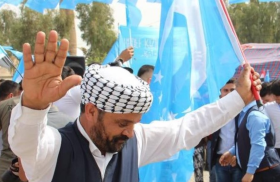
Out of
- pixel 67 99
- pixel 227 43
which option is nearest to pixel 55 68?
pixel 227 43

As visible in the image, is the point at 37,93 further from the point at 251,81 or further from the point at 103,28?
the point at 103,28

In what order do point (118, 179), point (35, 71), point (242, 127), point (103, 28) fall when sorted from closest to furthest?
point (35, 71) → point (118, 179) → point (242, 127) → point (103, 28)

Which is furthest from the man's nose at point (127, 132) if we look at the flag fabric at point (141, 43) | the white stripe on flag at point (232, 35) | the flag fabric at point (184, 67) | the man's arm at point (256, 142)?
the flag fabric at point (141, 43)

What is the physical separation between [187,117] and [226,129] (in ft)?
7.76

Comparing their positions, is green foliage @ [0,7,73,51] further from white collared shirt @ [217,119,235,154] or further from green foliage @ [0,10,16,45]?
white collared shirt @ [217,119,235,154]

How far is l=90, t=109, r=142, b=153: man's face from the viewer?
1.88 metres

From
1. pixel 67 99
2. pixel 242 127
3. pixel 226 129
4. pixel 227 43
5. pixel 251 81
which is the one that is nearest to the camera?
pixel 251 81

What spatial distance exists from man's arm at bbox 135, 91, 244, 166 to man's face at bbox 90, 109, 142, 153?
300 mm

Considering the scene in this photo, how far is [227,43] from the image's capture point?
3.37 m

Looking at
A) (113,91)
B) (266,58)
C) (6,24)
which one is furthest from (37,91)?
(6,24)

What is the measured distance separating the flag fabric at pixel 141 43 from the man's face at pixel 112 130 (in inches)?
197

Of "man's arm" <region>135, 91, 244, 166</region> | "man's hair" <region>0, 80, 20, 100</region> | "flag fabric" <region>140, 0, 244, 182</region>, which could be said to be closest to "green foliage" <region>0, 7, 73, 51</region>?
"man's hair" <region>0, 80, 20, 100</region>

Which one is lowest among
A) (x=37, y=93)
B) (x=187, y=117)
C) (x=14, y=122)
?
(x=187, y=117)

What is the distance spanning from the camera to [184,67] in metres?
3.93
